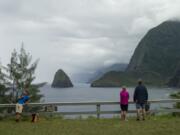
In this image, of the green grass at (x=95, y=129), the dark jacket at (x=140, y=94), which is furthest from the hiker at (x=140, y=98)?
the green grass at (x=95, y=129)

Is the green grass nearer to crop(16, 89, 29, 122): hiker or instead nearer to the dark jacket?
the dark jacket

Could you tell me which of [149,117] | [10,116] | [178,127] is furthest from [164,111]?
[10,116]

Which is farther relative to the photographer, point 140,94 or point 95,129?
point 140,94

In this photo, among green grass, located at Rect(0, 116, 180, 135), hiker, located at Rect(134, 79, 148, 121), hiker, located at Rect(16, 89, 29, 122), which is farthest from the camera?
hiker, located at Rect(134, 79, 148, 121)

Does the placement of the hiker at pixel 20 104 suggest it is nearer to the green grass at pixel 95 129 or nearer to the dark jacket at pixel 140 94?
the green grass at pixel 95 129

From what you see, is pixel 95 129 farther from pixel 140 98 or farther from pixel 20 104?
pixel 20 104

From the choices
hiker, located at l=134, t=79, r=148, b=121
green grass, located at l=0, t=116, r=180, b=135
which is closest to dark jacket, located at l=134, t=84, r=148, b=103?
hiker, located at l=134, t=79, r=148, b=121

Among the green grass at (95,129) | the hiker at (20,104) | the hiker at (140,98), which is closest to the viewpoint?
the green grass at (95,129)

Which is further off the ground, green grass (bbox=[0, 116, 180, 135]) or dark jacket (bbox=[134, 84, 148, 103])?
dark jacket (bbox=[134, 84, 148, 103])

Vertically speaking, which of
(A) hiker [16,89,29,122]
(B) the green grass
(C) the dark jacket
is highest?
(C) the dark jacket

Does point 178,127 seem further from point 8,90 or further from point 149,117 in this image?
point 8,90

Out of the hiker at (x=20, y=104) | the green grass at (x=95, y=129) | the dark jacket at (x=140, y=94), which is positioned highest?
the dark jacket at (x=140, y=94)

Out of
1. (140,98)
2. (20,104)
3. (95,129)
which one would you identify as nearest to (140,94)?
(140,98)

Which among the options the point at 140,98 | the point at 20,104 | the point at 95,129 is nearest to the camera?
the point at 95,129
